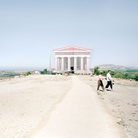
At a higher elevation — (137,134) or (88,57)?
(88,57)

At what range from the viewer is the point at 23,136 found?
15.7ft

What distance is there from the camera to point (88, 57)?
2648 inches

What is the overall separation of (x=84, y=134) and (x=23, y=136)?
224 cm

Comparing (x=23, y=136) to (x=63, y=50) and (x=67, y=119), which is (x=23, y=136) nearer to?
(x=67, y=119)

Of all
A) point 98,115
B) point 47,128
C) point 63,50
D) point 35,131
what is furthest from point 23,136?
point 63,50

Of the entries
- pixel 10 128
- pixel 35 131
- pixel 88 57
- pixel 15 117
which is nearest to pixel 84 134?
pixel 35 131

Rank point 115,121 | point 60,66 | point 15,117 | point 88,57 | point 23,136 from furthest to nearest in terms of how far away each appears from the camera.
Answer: point 60,66 → point 88,57 → point 15,117 → point 115,121 → point 23,136

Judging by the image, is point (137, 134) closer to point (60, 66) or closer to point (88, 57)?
point (88, 57)

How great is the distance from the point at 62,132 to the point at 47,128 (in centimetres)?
71

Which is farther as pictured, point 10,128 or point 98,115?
point 98,115

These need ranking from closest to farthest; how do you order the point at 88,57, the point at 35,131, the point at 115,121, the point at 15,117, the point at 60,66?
the point at 35,131 → the point at 115,121 → the point at 15,117 → the point at 88,57 → the point at 60,66

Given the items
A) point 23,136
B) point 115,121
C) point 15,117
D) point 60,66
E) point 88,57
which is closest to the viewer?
point 23,136

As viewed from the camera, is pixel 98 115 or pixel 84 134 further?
pixel 98 115

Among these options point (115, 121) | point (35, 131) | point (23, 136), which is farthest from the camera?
point (115, 121)
